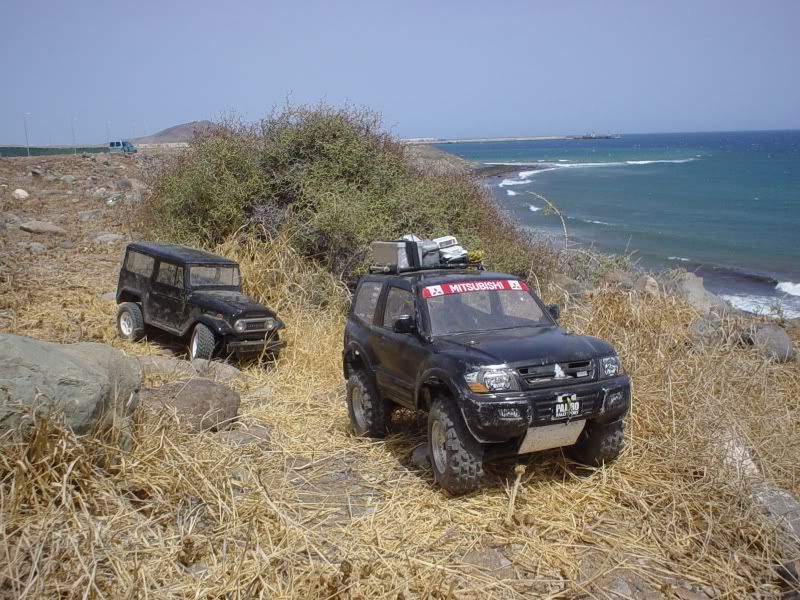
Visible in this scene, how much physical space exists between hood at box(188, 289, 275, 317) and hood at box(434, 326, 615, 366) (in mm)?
4925

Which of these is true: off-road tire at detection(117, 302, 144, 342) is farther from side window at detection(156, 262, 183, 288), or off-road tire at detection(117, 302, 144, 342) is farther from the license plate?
the license plate

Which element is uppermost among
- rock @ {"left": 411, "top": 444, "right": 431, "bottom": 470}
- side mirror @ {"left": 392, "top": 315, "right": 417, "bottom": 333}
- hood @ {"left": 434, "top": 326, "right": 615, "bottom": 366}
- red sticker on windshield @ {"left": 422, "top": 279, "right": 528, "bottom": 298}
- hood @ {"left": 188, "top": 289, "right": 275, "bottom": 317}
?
red sticker on windshield @ {"left": 422, "top": 279, "right": 528, "bottom": 298}

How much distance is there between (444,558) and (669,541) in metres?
1.74

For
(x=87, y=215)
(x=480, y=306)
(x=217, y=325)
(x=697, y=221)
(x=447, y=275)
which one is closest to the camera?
(x=480, y=306)

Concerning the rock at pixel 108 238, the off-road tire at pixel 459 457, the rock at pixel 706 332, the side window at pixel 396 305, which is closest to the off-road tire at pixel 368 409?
the side window at pixel 396 305

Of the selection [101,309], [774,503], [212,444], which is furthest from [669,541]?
[101,309]

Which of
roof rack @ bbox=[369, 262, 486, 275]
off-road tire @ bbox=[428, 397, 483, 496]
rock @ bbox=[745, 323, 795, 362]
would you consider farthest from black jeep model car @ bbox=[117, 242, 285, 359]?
rock @ bbox=[745, 323, 795, 362]

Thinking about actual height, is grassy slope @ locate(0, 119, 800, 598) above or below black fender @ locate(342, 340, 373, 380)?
below

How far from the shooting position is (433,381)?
6.88m

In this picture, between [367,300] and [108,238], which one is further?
[108,238]

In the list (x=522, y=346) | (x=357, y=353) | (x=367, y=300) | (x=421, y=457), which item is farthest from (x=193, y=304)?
(x=522, y=346)

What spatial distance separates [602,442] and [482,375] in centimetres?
139

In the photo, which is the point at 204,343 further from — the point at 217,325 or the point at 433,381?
the point at 433,381

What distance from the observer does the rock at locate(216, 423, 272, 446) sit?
27.3 feet
